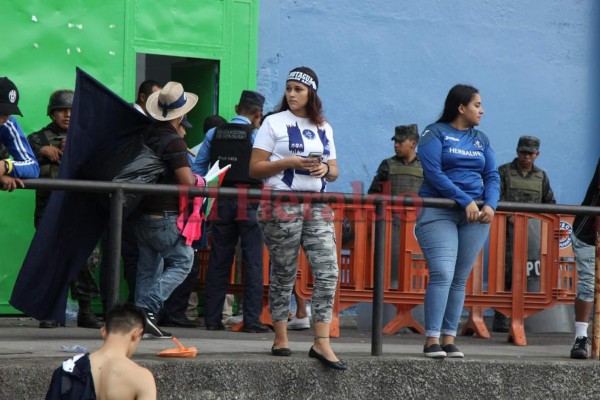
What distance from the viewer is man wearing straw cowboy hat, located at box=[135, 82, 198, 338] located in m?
8.62

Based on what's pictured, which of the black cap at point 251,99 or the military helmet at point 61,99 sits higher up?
the black cap at point 251,99

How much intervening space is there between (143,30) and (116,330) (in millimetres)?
5958

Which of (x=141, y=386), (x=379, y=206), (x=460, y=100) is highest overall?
(x=460, y=100)

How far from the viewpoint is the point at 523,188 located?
39.9 feet

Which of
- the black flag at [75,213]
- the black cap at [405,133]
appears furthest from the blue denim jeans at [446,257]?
the black cap at [405,133]

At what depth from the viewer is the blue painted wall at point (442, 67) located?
12.1m

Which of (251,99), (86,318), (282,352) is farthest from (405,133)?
(282,352)

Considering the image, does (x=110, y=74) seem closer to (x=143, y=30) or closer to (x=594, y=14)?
(x=143, y=30)

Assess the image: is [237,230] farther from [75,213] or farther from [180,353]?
[180,353]

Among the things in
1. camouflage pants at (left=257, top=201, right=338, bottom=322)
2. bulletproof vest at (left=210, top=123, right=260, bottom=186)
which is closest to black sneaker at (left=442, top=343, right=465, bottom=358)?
→ camouflage pants at (left=257, top=201, right=338, bottom=322)

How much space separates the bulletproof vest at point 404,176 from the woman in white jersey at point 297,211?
3.81 metres

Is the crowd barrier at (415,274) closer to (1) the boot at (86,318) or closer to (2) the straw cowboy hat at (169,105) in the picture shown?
(1) the boot at (86,318)

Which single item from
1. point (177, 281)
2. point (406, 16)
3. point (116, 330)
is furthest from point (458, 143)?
point (406, 16)

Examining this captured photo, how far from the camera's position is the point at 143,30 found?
1127 centimetres
